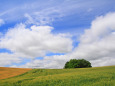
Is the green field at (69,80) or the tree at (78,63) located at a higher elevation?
the tree at (78,63)

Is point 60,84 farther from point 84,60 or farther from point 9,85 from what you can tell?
point 84,60

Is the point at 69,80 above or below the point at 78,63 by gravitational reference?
below

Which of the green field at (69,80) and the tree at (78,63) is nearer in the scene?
the green field at (69,80)

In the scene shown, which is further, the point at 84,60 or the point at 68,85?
the point at 84,60

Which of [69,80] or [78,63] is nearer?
[69,80]

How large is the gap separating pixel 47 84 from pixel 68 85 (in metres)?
3.50

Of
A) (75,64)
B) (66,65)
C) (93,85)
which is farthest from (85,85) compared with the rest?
(66,65)

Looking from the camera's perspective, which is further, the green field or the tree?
the tree

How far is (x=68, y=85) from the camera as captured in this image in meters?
18.8

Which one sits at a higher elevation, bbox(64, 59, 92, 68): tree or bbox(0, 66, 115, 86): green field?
bbox(64, 59, 92, 68): tree

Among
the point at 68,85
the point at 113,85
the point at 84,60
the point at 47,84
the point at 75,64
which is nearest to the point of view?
the point at 113,85

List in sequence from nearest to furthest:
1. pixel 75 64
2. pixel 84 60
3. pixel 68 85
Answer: pixel 68 85
pixel 75 64
pixel 84 60

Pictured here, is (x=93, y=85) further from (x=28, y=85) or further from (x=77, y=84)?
(x=28, y=85)

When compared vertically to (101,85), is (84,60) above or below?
above
